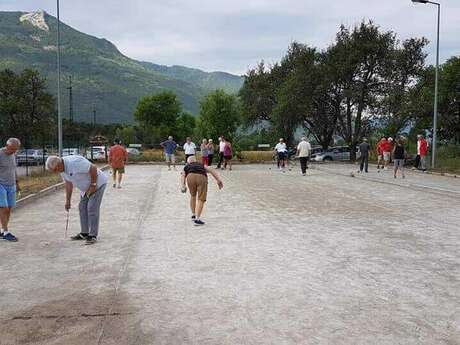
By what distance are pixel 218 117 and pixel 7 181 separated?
29920 millimetres

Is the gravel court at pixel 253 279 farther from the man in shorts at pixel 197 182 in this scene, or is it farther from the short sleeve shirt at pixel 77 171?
the short sleeve shirt at pixel 77 171

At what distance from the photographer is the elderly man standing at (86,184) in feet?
25.1

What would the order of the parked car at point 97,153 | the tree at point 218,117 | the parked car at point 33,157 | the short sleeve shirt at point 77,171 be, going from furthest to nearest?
1. the parked car at point 97,153
2. the tree at point 218,117
3. the parked car at point 33,157
4. the short sleeve shirt at point 77,171

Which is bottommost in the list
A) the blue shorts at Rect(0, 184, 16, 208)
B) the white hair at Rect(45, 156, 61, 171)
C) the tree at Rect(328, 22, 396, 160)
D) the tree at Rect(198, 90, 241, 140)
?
the blue shorts at Rect(0, 184, 16, 208)

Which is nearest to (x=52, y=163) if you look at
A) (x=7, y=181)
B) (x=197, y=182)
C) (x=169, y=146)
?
(x=7, y=181)

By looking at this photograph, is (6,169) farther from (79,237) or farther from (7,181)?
(79,237)

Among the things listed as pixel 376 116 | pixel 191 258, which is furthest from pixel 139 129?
pixel 191 258

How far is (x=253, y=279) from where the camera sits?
5.76 meters

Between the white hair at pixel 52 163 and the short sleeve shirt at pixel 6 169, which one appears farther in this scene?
the short sleeve shirt at pixel 6 169

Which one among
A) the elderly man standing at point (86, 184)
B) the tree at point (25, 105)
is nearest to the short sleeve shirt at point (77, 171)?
the elderly man standing at point (86, 184)

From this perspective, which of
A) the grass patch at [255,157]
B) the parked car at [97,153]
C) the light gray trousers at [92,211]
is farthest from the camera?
the parked car at [97,153]

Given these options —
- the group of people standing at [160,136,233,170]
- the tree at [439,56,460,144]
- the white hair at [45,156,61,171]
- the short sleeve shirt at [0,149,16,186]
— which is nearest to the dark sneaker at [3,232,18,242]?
the short sleeve shirt at [0,149,16,186]

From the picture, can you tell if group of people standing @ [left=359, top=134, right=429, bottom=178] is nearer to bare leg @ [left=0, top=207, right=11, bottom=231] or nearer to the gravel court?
the gravel court

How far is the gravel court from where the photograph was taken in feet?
14.0
